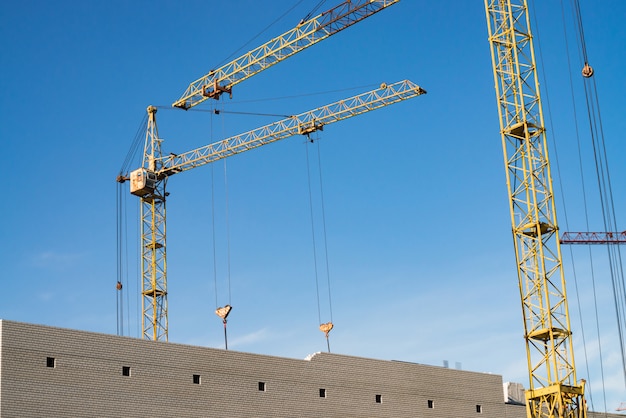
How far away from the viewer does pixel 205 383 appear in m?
57.1

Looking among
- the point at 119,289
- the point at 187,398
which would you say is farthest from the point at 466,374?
the point at 119,289

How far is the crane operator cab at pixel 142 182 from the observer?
100250 millimetres

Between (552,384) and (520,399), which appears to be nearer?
(552,384)

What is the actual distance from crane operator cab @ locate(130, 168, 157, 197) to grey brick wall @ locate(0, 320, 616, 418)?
42035 mm

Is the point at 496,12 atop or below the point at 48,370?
atop

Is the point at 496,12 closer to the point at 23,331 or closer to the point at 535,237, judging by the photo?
the point at 535,237

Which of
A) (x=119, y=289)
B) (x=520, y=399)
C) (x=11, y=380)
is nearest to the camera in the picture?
(x=11, y=380)

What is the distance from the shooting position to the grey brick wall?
50.1 meters

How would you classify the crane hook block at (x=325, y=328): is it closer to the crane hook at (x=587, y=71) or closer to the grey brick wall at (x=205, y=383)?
the grey brick wall at (x=205, y=383)

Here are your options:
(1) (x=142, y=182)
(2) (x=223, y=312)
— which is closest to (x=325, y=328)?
(2) (x=223, y=312)

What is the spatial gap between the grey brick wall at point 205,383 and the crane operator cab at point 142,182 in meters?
42.0

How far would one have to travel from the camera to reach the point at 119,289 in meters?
93.2

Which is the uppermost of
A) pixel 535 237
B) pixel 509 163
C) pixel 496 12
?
pixel 496 12

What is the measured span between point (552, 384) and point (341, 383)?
507 inches
